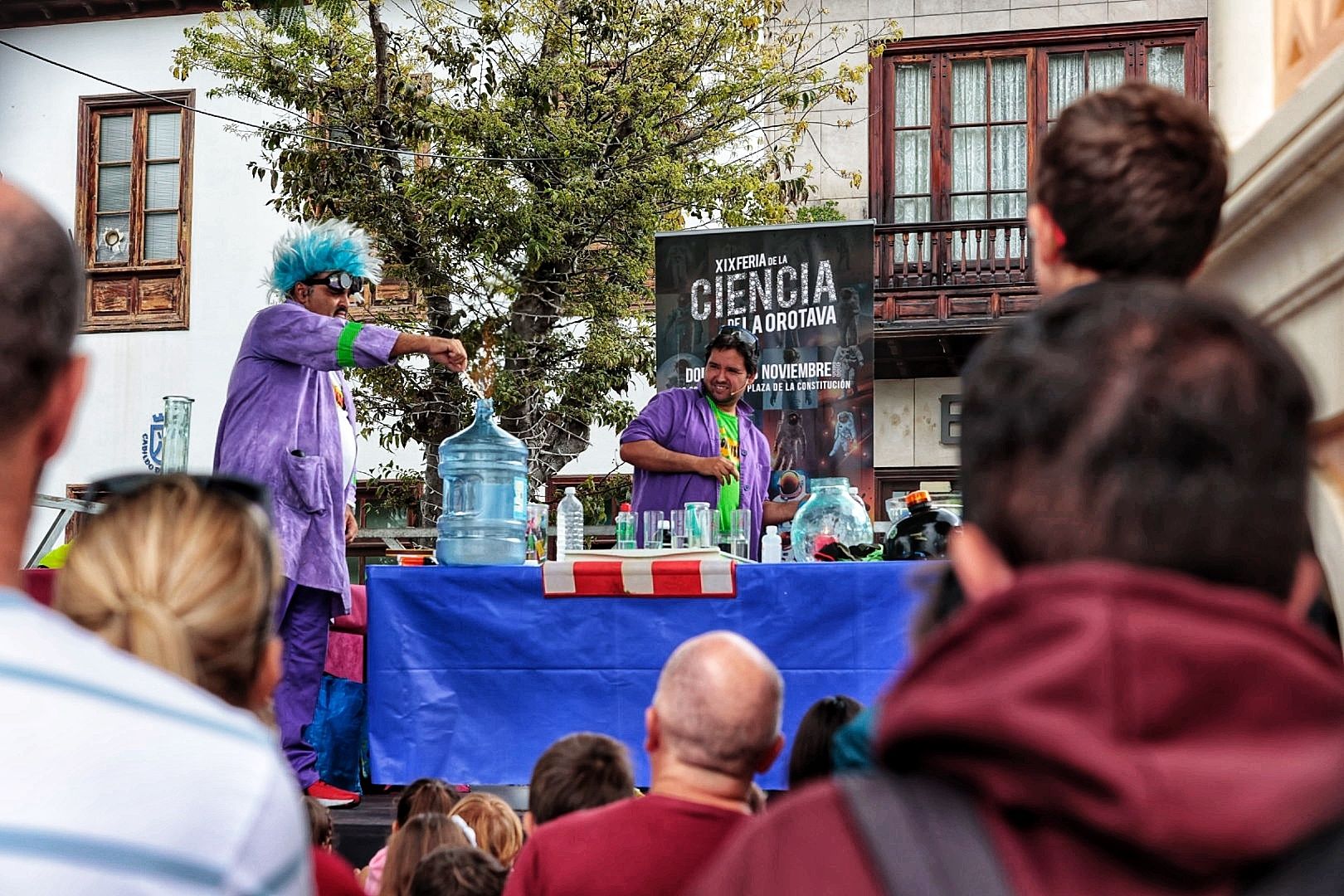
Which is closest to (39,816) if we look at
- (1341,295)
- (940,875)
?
(940,875)

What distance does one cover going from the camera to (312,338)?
198 inches

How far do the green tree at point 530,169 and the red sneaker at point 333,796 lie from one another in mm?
6315

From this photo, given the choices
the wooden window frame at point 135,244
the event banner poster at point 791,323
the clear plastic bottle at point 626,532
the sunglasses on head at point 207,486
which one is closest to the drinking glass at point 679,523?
the clear plastic bottle at point 626,532

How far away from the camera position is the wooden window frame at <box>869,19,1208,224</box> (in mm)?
14031

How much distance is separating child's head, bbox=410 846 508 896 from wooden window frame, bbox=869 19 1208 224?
12.0m

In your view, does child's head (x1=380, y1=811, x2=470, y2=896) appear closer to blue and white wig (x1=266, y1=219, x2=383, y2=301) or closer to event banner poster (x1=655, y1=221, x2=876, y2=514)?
blue and white wig (x1=266, y1=219, x2=383, y2=301)

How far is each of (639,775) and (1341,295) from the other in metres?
3.17

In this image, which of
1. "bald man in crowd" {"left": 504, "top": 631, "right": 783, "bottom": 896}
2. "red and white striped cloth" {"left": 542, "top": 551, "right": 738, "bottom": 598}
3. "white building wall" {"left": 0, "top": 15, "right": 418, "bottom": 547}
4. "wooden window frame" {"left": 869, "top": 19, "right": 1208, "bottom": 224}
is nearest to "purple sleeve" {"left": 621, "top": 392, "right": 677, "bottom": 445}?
Result: "red and white striped cloth" {"left": 542, "top": 551, "right": 738, "bottom": 598}

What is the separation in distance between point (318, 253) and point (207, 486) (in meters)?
3.95

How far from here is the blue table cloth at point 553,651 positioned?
488 centimetres

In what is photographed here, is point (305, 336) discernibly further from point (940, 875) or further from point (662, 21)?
point (662, 21)

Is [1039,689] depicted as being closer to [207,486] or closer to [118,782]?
[118,782]

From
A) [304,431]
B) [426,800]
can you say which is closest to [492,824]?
[426,800]

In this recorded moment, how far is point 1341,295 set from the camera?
2.46 meters
